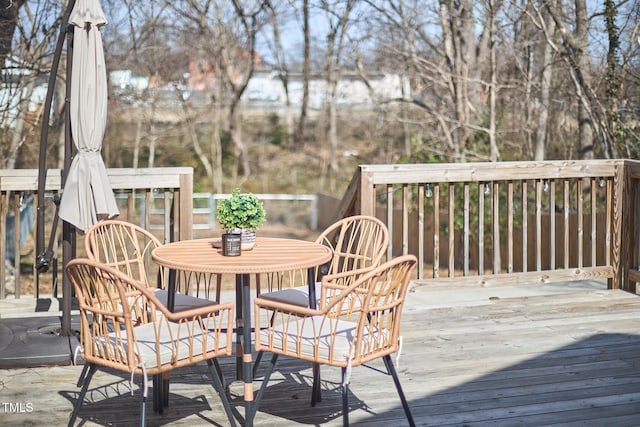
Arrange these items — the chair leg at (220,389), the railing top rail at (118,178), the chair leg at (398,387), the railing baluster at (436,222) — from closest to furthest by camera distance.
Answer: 1. the chair leg at (220,389)
2. the chair leg at (398,387)
3. the railing top rail at (118,178)
4. the railing baluster at (436,222)

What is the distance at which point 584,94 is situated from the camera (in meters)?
8.20

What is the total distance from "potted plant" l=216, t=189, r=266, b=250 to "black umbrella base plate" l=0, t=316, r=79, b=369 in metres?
1.31

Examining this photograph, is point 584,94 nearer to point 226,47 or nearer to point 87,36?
point 87,36

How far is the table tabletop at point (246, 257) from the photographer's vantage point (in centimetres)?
323

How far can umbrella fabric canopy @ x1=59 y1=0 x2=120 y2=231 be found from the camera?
425 centimetres

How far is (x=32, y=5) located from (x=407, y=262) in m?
7.16

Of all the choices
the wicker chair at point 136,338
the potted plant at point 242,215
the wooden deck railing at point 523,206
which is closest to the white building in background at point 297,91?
the wooden deck railing at point 523,206

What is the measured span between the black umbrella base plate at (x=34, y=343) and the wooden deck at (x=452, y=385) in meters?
0.06

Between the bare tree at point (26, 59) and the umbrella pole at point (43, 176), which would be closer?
the umbrella pole at point (43, 176)

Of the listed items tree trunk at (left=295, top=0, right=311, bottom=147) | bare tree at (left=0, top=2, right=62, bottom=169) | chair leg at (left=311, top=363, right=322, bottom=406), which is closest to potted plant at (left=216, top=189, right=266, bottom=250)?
chair leg at (left=311, top=363, right=322, bottom=406)

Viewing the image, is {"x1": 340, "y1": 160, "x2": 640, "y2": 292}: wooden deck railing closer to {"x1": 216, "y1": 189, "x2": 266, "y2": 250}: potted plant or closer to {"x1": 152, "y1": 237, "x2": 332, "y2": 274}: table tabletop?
{"x1": 152, "y1": 237, "x2": 332, "y2": 274}: table tabletop

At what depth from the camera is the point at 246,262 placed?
3.37m

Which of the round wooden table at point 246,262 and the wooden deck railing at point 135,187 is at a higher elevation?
the wooden deck railing at point 135,187

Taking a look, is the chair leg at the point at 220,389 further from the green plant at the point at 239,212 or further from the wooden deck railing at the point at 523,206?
the wooden deck railing at the point at 523,206
